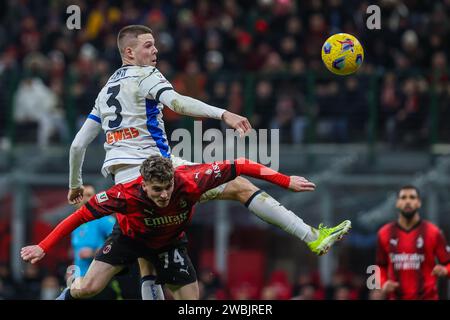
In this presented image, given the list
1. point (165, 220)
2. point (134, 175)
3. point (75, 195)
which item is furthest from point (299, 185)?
point (75, 195)

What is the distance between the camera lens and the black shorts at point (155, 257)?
11.4 m

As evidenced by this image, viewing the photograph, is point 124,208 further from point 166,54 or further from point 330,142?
point 166,54

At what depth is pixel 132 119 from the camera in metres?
11.1

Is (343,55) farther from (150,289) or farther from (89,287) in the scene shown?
(89,287)

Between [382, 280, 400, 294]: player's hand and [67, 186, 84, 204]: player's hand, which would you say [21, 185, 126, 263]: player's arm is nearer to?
[67, 186, 84, 204]: player's hand

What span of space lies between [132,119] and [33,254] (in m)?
1.56

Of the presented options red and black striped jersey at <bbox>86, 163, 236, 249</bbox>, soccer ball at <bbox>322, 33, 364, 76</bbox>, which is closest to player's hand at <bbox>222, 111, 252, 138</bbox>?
red and black striped jersey at <bbox>86, 163, 236, 249</bbox>

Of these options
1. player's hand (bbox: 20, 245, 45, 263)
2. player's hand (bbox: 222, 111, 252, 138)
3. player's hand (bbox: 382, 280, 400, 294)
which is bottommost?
player's hand (bbox: 382, 280, 400, 294)

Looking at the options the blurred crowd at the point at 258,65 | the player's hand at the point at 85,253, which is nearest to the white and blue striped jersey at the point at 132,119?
the player's hand at the point at 85,253

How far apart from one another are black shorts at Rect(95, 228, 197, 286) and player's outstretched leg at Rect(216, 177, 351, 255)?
75 centimetres

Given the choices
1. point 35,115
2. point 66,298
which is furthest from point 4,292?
point 66,298

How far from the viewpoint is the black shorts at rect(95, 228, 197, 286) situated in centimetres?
1141

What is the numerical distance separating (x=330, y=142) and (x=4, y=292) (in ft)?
18.2

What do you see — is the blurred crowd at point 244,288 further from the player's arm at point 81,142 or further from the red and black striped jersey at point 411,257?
the player's arm at point 81,142
